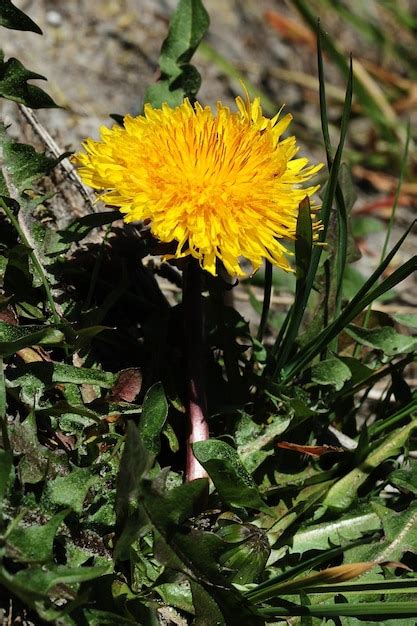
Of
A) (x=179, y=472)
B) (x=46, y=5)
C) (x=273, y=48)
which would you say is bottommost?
(x=179, y=472)

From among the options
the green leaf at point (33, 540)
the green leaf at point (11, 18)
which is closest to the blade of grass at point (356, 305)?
the green leaf at point (33, 540)

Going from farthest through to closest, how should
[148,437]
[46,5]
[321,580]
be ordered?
1. [46,5]
2. [148,437]
3. [321,580]

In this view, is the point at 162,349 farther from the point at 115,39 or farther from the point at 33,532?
the point at 115,39

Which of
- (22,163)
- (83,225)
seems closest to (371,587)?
(83,225)

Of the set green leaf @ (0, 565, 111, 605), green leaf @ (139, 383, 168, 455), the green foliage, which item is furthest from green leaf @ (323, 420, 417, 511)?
green leaf @ (0, 565, 111, 605)

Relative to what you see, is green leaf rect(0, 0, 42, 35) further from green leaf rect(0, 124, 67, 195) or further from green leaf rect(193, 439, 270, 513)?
green leaf rect(193, 439, 270, 513)

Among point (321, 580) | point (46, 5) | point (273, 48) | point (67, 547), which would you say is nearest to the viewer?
point (321, 580)

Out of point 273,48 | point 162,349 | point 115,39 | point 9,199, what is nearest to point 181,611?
point 162,349
